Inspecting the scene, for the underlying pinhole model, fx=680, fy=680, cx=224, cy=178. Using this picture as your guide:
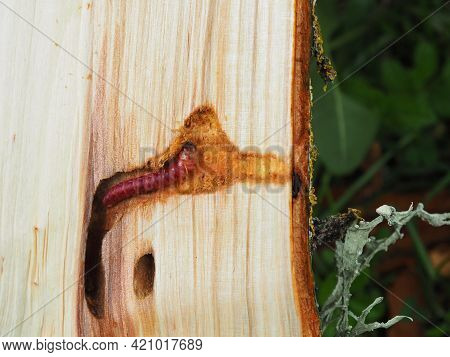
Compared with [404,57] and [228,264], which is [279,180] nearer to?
[228,264]

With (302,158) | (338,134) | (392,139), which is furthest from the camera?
(392,139)

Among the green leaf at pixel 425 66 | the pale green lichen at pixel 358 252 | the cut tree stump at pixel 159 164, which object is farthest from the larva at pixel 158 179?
the green leaf at pixel 425 66

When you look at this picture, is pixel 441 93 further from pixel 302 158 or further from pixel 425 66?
pixel 302 158

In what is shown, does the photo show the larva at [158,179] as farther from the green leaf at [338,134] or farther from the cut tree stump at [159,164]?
the green leaf at [338,134]

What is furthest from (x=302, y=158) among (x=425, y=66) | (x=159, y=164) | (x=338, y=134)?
(x=425, y=66)

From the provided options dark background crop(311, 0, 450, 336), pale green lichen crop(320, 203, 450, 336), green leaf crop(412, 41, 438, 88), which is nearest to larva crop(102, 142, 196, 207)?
pale green lichen crop(320, 203, 450, 336)

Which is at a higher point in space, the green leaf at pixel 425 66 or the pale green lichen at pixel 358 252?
the green leaf at pixel 425 66

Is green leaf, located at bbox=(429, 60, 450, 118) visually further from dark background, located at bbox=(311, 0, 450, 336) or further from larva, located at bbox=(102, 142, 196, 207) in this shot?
larva, located at bbox=(102, 142, 196, 207)
